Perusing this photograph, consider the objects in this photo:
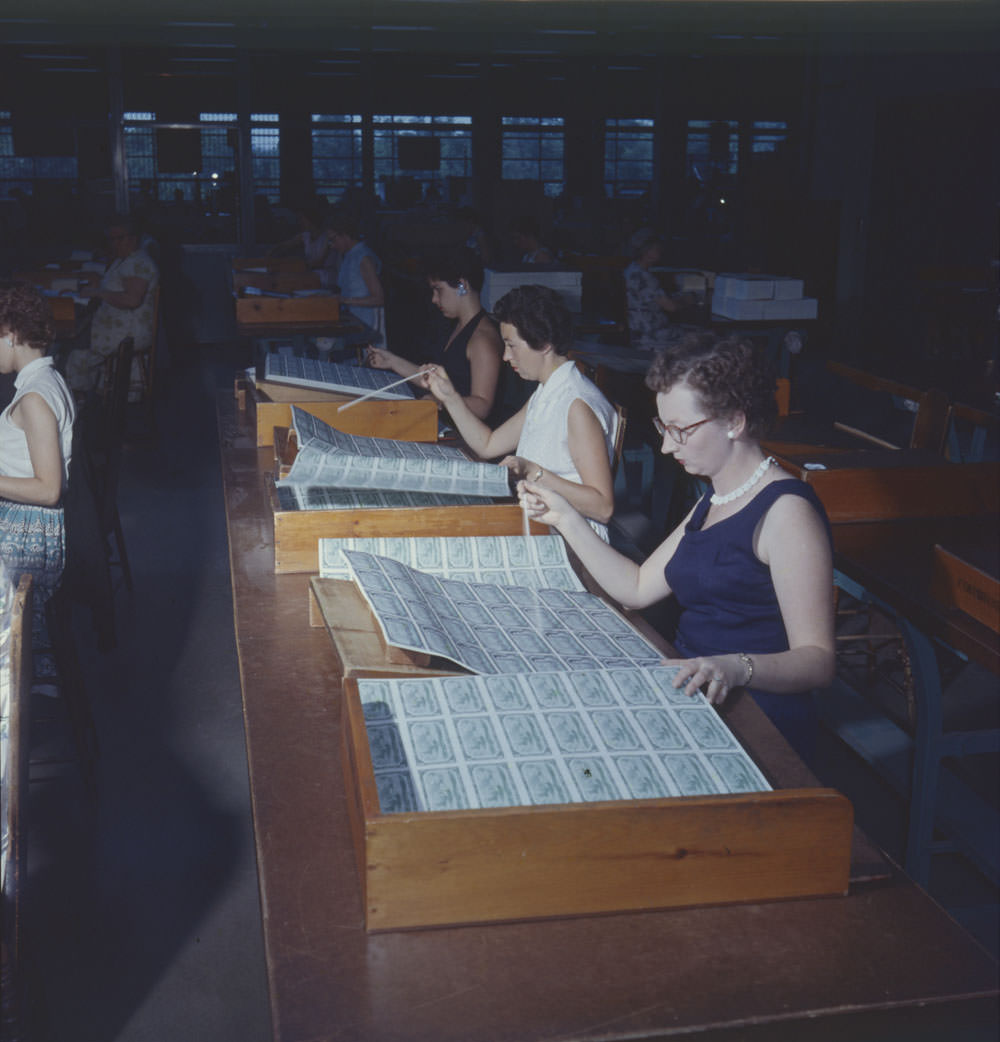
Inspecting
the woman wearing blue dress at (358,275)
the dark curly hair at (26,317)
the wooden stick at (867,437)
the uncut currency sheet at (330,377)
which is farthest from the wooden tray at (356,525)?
the woman wearing blue dress at (358,275)

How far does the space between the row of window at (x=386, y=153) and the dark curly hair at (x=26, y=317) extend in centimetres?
861

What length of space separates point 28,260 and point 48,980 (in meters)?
9.74

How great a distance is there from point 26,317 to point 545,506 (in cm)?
192

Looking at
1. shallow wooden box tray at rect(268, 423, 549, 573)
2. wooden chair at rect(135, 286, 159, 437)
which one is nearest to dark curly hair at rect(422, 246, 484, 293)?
shallow wooden box tray at rect(268, 423, 549, 573)

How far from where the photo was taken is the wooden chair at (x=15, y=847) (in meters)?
1.16

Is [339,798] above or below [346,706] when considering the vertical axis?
below

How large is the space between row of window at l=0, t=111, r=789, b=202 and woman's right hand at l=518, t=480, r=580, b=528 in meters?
10.3

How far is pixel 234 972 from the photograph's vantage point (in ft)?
7.08

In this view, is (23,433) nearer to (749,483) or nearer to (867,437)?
(749,483)

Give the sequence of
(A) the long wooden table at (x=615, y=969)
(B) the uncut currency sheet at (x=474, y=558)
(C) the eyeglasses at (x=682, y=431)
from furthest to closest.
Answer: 1. (C) the eyeglasses at (x=682, y=431)
2. (B) the uncut currency sheet at (x=474, y=558)
3. (A) the long wooden table at (x=615, y=969)

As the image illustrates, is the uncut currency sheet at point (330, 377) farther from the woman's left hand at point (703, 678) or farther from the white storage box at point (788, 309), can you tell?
the white storage box at point (788, 309)

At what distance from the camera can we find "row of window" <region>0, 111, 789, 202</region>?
37.0 ft

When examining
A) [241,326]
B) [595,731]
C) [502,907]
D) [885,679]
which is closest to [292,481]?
[595,731]

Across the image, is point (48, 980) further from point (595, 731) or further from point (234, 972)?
point (595, 731)
